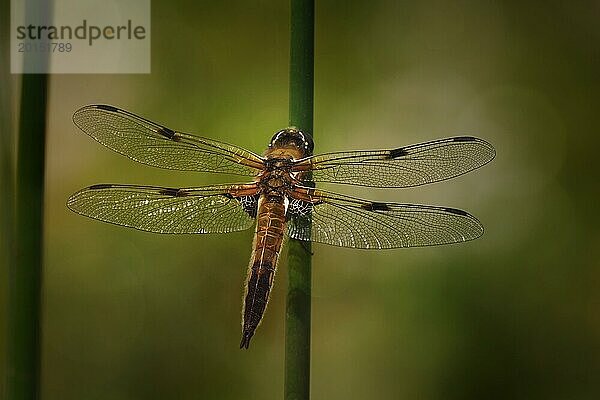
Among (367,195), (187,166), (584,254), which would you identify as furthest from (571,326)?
(187,166)

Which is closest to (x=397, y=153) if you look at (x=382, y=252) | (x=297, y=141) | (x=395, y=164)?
(x=395, y=164)

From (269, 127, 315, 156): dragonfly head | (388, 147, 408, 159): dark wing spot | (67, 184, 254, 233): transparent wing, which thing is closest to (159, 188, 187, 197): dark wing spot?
(67, 184, 254, 233): transparent wing

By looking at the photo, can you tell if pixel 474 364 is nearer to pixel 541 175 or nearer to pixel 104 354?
pixel 541 175

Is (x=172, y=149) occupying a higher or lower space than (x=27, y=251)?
higher

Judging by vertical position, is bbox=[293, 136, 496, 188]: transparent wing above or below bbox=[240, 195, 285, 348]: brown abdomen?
above

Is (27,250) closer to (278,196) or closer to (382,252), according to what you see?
(278,196)

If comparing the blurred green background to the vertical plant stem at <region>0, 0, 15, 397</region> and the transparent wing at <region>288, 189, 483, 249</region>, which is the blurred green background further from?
the transparent wing at <region>288, 189, 483, 249</region>
